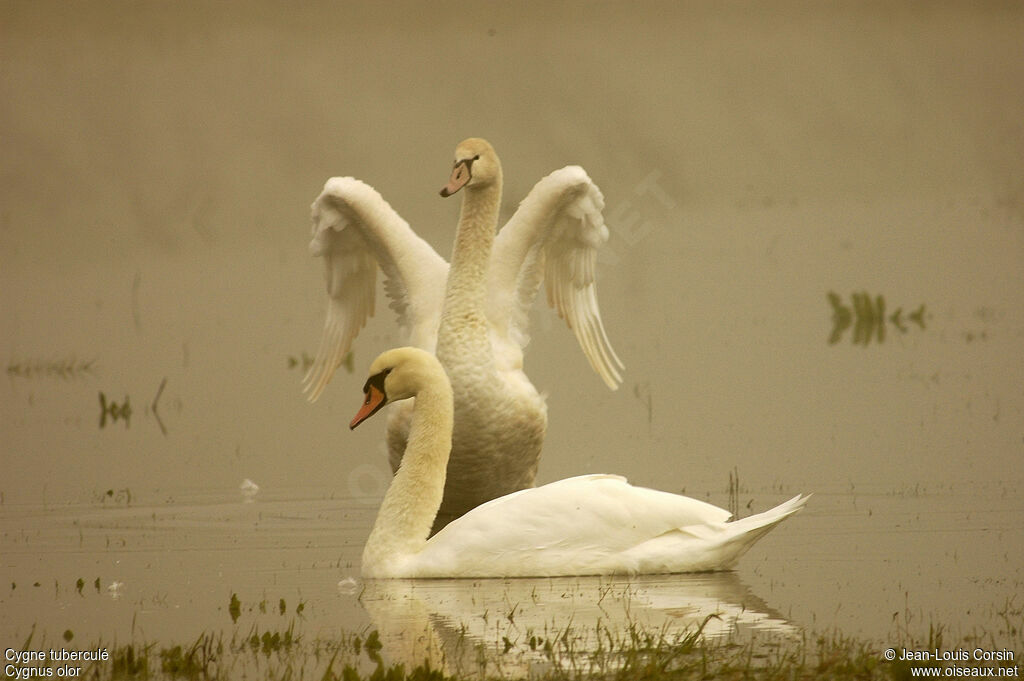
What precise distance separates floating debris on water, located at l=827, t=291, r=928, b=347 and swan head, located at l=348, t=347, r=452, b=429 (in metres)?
10.7

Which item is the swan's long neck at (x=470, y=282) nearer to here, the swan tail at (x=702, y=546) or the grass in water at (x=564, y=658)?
the swan tail at (x=702, y=546)

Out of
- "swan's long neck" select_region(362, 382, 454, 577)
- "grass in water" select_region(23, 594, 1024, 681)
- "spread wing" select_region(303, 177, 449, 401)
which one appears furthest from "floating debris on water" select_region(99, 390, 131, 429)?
"grass in water" select_region(23, 594, 1024, 681)

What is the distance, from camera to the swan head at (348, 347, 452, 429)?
825 centimetres

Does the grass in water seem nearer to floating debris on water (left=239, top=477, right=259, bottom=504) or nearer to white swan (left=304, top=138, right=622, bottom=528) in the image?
white swan (left=304, top=138, right=622, bottom=528)

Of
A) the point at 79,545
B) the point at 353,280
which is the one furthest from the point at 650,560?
the point at 353,280

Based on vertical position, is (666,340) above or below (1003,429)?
above

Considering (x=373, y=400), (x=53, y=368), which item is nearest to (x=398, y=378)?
(x=373, y=400)

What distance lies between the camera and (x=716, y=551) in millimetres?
7453

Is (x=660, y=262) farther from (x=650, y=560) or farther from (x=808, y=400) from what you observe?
(x=650, y=560)

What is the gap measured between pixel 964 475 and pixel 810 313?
37.4 feet

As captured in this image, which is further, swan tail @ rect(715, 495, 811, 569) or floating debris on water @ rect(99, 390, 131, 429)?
floating debris on water @ rect(99, 390, 131, 429)

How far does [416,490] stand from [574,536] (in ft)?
2.63

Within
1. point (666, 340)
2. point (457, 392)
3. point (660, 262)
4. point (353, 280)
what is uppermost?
point (660, 262)

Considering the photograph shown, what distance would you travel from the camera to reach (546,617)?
6.62m
